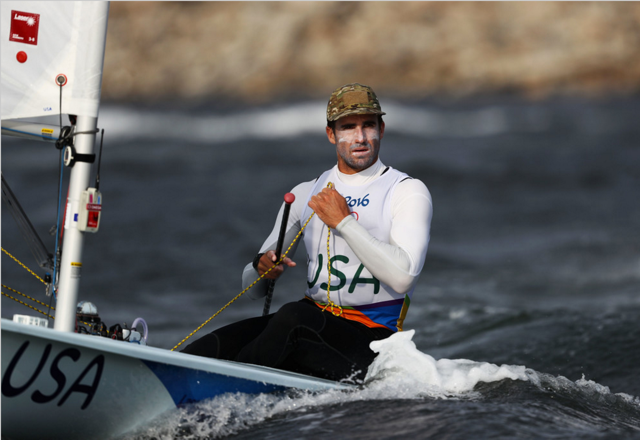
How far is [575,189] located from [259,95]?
10724mm

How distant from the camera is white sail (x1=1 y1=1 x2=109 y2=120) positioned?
2783mm

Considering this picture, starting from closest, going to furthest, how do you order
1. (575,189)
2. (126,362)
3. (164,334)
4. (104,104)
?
(126,362)
(164,334)
(575,189)
(104,104)

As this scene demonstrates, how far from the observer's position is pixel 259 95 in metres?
25.1

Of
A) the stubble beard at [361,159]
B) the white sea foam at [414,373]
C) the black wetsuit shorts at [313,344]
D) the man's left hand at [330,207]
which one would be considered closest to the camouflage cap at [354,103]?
the stubble beard at [361,159]

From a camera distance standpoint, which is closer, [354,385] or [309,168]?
[354,385]

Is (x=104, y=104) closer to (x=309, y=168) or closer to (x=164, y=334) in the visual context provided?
(x=309, y=168)

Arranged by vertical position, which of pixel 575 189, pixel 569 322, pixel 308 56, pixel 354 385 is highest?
pixel 308 56

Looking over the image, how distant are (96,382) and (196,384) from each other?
1.24 feet

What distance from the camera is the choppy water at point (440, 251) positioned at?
3061 millimetres

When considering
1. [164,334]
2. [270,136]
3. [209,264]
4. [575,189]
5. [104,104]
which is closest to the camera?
[164,334]

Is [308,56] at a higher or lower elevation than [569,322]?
higher

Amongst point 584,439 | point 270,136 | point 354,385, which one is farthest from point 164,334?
point 270,136

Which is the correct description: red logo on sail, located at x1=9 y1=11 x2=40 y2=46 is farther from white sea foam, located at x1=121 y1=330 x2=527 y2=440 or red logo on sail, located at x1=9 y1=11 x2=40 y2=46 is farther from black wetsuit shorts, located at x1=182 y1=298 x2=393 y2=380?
white sea foam, located at x1=121 y1=330 x2=527 y2=440

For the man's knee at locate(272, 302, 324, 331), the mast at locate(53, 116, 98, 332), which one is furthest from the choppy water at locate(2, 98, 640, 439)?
the mast at locate(53, 116, 98, 332)
